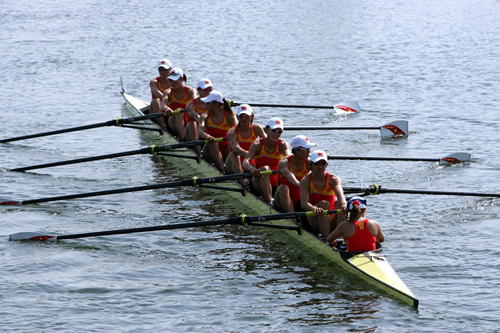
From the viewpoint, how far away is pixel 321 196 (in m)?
11.2

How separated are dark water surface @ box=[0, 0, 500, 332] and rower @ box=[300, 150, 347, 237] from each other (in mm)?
669

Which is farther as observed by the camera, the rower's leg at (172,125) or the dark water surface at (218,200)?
the rower's leg at (172,125)

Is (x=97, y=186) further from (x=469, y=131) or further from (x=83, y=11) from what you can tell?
(x=83, y=11)

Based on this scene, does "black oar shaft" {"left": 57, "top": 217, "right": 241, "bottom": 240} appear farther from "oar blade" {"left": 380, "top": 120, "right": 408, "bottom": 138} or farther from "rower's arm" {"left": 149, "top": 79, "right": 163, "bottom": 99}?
"oar blade" {"left": 380, "top": 120, "right": 408, "bottom": 138}

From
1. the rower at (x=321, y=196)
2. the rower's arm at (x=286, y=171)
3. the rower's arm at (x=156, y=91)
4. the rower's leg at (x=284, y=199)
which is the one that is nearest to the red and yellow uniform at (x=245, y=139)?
the rower's arm at (x=286, y=171)

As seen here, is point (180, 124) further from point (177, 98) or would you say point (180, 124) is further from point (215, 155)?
point (215, 155)

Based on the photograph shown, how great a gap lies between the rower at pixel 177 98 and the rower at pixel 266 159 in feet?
14.6

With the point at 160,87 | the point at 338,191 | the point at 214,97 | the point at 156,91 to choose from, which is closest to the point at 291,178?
the point at 338,191

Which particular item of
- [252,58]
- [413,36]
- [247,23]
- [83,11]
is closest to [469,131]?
[252,58]

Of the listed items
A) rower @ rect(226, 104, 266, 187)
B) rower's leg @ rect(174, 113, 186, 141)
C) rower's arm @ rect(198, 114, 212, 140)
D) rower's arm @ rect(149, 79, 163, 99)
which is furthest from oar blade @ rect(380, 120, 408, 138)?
rower @ rect(226, 104, 266, 187)

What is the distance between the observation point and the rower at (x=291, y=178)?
Answer: 11789 millimetres

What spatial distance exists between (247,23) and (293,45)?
786cm

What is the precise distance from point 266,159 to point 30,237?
4189mm

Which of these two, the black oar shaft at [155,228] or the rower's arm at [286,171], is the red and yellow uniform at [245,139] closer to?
the rower's arm at [286,171]
